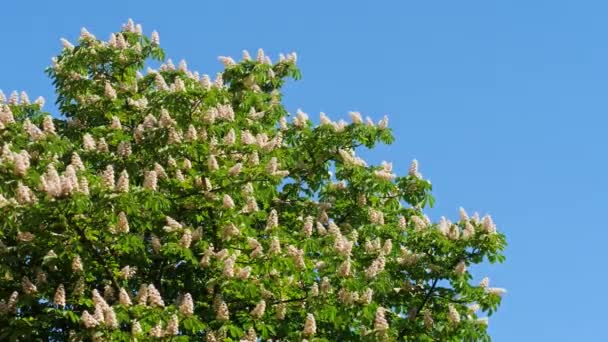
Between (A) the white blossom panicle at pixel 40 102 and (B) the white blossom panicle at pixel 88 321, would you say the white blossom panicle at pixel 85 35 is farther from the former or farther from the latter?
(B) the white blossom panicle at pixel 88 321

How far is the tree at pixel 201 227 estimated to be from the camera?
13039 millimetres

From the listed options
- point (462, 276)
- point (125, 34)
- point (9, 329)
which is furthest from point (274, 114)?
point (9, 329)

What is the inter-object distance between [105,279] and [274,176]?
9.92 ft

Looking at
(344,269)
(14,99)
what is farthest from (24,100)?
(344,269)

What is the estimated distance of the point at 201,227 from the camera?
13992mm

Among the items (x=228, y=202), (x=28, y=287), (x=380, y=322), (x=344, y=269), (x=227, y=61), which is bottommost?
(x=28, y=287)

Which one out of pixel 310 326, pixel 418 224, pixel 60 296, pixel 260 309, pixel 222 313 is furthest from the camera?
pixel 418 224

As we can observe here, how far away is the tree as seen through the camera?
13.0 meters

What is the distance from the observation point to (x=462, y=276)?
15.2 meters

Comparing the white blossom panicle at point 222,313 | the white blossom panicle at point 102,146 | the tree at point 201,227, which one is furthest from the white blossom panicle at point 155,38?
the white blossom panicle at point 222,313

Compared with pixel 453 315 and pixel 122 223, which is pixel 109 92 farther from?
pixel 453 315

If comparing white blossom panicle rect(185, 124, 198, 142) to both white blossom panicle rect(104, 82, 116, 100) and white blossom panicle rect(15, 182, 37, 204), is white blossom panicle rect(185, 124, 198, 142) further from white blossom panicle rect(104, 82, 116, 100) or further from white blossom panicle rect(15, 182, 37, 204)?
white blossom panicle rect(15, 182, 37, 204)

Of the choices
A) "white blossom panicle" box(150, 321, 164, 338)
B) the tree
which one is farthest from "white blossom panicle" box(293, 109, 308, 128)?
"white blossom panicle" box(150, 321, 164, 338)

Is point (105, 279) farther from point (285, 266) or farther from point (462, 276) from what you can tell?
point (462, 276)
